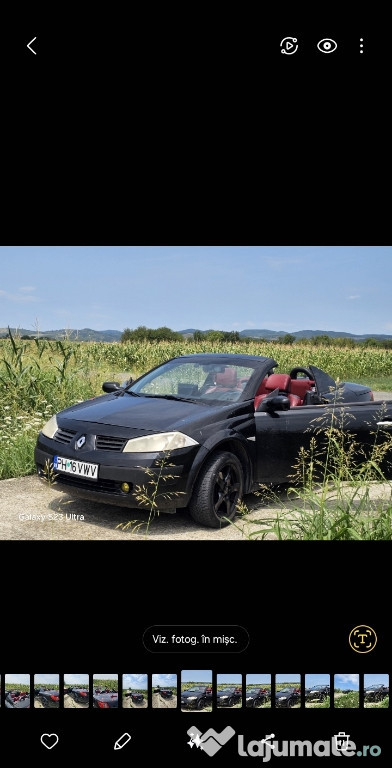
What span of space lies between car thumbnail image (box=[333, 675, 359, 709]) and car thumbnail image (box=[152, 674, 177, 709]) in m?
0.50

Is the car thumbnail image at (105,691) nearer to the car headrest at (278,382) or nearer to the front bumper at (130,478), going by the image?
the front bumper at (130,478)

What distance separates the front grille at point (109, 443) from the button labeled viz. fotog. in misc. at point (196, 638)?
1.62 m

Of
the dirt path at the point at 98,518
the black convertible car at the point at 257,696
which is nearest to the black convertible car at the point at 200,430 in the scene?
the dirt path at the point at 98,518

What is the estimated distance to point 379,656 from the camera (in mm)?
1979

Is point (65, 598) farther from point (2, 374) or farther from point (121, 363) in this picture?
point (121, 363)

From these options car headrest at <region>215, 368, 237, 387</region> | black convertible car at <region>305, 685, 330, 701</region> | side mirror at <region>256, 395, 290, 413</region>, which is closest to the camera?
black convertible car at <region>305, 685, 330, 701</region>

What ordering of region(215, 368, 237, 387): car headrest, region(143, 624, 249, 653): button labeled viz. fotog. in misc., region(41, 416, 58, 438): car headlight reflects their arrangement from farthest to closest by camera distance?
1. region(215, 368, 237, 387): car headrest
2. region(41, 416, 58, 438): car headlight
3. region(143, 624, 249, 653): button labeled viz. fotog. in misc.

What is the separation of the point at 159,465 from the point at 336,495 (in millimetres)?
1062

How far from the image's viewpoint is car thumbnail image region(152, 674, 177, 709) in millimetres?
1872
